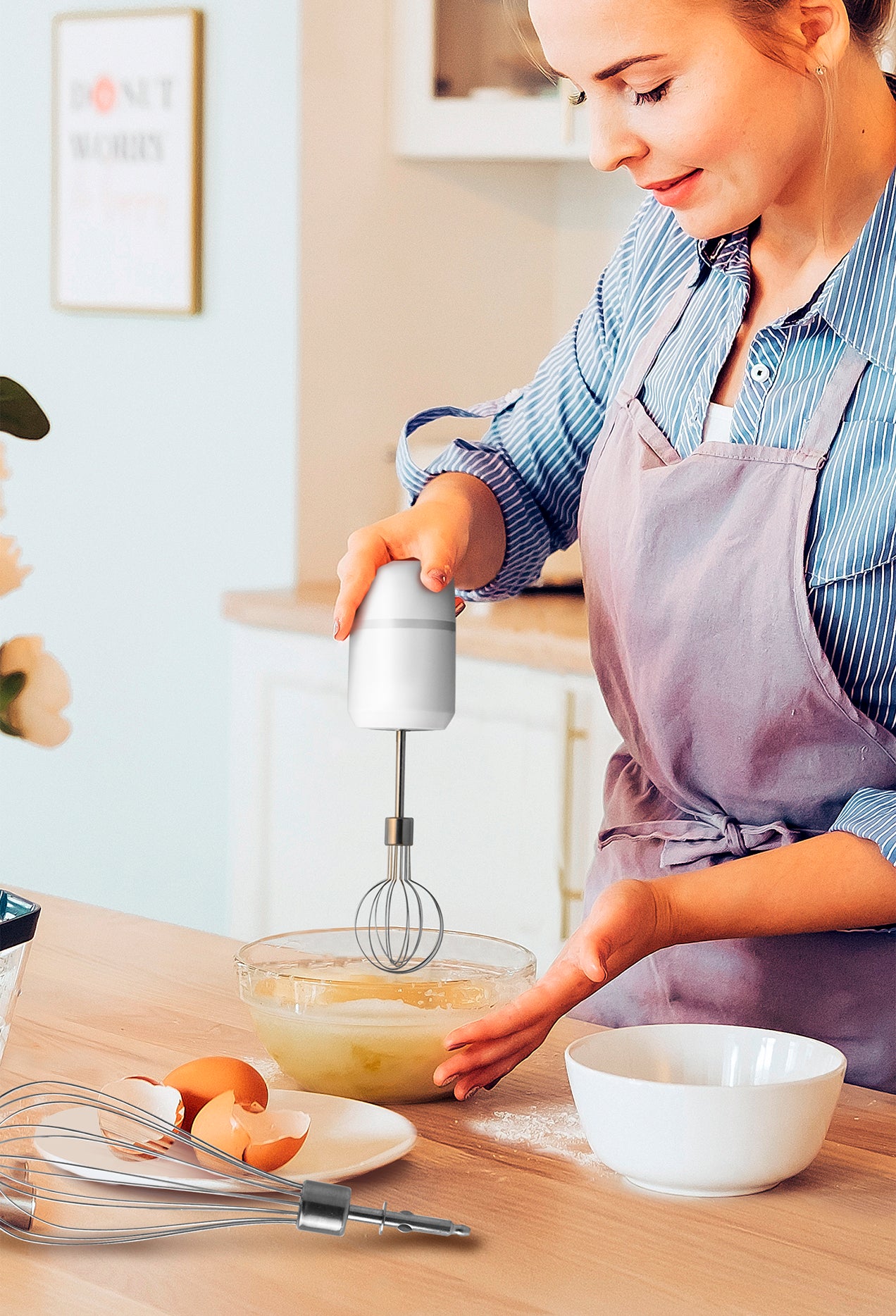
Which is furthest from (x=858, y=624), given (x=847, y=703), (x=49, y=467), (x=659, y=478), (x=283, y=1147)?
(x=49, y=467)

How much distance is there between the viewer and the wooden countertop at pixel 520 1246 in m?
0.72

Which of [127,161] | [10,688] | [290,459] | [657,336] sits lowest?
[10,688]

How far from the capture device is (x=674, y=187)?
110 cm

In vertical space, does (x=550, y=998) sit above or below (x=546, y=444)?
below

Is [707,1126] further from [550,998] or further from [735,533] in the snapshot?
[735,533]

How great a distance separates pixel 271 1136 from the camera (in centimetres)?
82

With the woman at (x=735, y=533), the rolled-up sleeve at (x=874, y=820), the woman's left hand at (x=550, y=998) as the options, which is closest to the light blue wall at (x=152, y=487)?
the woman at (x=735, y=533)

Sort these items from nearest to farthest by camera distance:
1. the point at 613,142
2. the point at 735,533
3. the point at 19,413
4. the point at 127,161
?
the point at 19,413 < the point at 613,142 < the point at 735,533 < the point at 127,161

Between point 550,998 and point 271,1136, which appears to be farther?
point 550,998

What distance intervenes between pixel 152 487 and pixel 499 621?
75 centimetres

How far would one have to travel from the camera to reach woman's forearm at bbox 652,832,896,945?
1022 millimetres

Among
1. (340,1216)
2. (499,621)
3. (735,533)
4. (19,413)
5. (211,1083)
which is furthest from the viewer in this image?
(499,621)

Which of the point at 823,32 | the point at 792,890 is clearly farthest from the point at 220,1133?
the point at 823,32

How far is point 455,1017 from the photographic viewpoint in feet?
3.16
